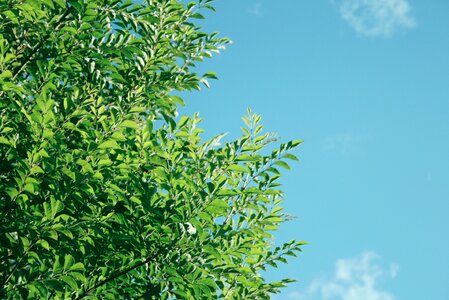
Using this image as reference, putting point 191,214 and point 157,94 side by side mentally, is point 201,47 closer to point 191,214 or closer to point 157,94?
point 157,94

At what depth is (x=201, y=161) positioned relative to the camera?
266 inches

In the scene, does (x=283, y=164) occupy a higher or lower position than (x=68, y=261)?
higher

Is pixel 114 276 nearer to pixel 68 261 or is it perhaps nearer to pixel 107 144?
pixel 68 261

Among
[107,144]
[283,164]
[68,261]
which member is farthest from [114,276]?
[283,164]

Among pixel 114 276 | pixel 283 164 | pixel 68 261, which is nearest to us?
pixel 68 261

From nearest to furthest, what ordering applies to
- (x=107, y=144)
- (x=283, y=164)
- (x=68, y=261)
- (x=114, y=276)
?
(x=68, y=261) → (x=107, y=144) → (x=114, y=276) → (x=283, y=164)

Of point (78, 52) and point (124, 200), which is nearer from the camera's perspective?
point (124, 200)

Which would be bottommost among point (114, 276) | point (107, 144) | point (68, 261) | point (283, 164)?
point (68, 261)

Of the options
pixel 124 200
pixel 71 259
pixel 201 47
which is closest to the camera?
pixel 71 259

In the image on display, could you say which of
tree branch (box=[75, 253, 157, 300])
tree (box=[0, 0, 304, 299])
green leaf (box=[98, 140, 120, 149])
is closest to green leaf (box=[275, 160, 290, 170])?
tree (box=[0, 0, 304, 299])

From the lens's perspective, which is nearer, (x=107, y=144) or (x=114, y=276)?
(x=107, y=144)

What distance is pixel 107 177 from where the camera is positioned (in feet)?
19.4

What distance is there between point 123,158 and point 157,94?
5.73 ft

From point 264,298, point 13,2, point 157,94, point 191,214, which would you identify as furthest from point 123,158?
point 264,298
